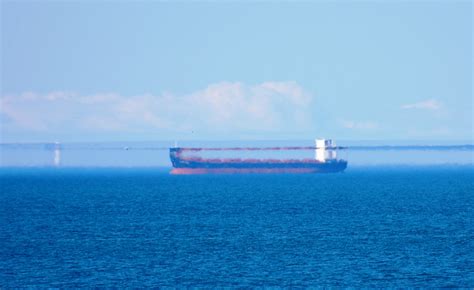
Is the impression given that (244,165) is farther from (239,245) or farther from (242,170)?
(239,245)

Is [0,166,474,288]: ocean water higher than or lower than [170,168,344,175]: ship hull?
lower

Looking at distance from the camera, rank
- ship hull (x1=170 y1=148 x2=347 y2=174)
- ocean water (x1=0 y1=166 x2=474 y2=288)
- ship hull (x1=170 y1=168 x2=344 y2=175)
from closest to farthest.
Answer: ocean water (x1=0 y1=166 x2=474 y2=288), ship hull (x1=170 y1=148 x2=347 y2=174), ship hull (x1=170 y1=168 x2=344 y2=175)

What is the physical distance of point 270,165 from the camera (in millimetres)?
197000

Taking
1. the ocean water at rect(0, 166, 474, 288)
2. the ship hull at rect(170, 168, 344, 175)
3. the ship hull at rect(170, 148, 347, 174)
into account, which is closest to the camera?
the ocean water at rect(0, 166, 474, 288)

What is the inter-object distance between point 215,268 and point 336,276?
567 centimetres

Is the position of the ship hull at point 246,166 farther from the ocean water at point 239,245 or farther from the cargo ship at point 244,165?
the ocean water at point 239,245

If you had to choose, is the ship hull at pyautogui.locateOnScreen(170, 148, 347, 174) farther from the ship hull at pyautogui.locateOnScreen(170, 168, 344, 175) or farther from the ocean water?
the ocean water

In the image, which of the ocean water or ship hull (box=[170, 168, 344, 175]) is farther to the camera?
ship hull (box=[170, 168, 344, 175])

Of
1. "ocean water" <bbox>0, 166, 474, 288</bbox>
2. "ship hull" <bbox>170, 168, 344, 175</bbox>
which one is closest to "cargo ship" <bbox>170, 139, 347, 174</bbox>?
"ship hull" <bbox>170, 168, 344, 175</bbox>

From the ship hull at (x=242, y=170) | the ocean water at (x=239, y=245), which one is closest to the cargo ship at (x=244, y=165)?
the ship hull at (x=242, y=170)

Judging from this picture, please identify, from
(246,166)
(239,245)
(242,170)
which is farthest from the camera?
(242,170)

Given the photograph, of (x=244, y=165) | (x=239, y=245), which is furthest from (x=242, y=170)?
(x=239, y=245)

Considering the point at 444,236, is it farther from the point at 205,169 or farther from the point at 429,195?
the point at 205,169

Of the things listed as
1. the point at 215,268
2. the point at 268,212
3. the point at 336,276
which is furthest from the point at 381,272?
the point at 268,212
